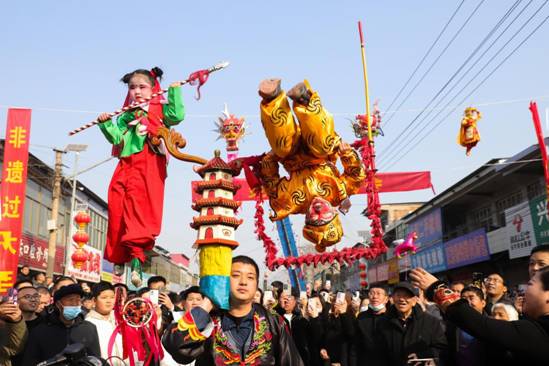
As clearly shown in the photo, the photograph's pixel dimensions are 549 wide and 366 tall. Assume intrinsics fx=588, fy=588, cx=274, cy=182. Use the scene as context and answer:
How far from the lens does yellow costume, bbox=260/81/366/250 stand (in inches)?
181

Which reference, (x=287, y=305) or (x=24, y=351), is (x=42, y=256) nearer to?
(x=287, y=305)

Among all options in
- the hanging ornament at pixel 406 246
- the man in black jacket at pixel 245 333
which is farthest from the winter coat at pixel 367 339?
the man in black jacket at pixel 245 333

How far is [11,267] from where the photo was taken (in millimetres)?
12383

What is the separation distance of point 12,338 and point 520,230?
592 inches

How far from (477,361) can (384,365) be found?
1234mm

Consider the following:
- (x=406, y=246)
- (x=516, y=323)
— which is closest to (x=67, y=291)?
(x=406, y=246)

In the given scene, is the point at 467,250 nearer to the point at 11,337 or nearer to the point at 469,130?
the point at 469,130

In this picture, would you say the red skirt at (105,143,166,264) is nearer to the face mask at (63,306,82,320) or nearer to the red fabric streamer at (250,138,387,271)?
the face mask at (63,306,82,320)

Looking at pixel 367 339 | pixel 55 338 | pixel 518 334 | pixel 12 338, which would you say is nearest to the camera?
pixel 518 334

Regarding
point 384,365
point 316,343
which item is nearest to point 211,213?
point 384,365

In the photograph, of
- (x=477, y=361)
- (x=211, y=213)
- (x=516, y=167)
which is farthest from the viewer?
(x=516, y=167)

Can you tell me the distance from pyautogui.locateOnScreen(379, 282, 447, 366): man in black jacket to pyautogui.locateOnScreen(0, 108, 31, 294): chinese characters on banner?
9.86m

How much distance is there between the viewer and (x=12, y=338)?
4.08 metres

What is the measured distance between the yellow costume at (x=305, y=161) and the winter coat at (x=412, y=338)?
0.90 meters
